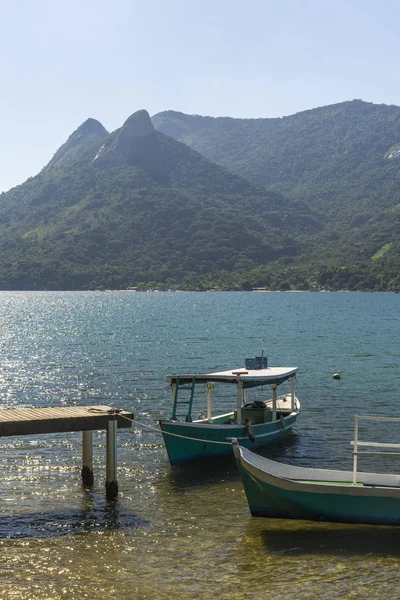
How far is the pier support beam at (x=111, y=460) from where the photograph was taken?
20375 mm

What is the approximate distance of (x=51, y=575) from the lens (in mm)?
14945

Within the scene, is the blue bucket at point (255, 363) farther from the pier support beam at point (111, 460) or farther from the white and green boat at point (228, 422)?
the pier support beam at point (111, 460)

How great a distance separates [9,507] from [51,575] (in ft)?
17.2

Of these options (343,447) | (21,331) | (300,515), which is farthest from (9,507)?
(21,331)

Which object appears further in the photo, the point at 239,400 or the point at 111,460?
the point at 239,400

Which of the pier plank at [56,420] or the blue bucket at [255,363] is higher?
the blue bucket at [255,363]

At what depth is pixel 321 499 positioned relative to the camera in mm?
17828

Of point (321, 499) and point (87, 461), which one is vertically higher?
point (87, 461)

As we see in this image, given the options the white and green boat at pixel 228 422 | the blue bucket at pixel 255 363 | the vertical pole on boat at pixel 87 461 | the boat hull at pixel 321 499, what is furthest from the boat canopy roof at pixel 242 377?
the boat hull at pixel 321 499

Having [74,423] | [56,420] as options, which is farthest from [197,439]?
[56,420]

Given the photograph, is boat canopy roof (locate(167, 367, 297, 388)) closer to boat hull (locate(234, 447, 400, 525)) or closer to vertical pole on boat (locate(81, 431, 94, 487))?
vertical pole on boat (locate(81, 431, 94, 487))

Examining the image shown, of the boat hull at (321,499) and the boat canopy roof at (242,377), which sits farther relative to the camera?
the boat canopy roof at (242,377)

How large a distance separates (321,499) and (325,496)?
145mm

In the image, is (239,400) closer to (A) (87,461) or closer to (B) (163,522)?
(A) (87,461)
